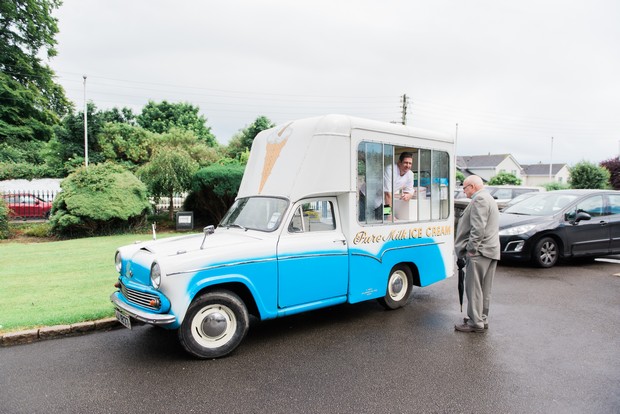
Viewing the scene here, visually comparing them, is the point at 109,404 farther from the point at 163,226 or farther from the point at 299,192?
the point at 163,226

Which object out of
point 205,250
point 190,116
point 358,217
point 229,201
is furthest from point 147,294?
point 190,116

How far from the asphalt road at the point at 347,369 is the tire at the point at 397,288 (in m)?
0.20

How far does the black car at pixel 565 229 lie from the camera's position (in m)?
9.05

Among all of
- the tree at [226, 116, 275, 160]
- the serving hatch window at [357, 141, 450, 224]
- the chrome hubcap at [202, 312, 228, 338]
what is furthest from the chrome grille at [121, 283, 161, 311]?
the tree at [226, 116, 275, 160]

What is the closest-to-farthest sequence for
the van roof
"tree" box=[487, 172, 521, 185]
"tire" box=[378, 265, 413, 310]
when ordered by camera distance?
the van roof < "tire" box=[378, 265, 413, 310] < "tree" box=[487, 172, 521, 185]

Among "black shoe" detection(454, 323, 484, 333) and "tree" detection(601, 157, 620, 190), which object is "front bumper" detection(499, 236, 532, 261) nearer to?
"black shoe" detection(454, 323, 484, 333)

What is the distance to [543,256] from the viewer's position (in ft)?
29.8

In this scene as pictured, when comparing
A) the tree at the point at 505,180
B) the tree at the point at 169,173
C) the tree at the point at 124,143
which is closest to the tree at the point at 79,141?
the tree at the point at 124,143

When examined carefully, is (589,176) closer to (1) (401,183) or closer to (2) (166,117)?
(1) (401,183)

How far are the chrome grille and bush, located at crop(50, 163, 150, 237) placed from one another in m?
10.2

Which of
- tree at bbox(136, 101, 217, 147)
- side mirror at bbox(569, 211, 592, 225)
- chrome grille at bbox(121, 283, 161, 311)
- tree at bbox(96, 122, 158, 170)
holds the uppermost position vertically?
tree at bbox(136, 101, 217, 147)

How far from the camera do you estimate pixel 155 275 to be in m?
4.14

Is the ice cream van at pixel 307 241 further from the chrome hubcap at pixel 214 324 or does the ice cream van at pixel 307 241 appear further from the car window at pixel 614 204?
the car window at pixel 614 204

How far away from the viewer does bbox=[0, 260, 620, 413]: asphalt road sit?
3499 millimetres
